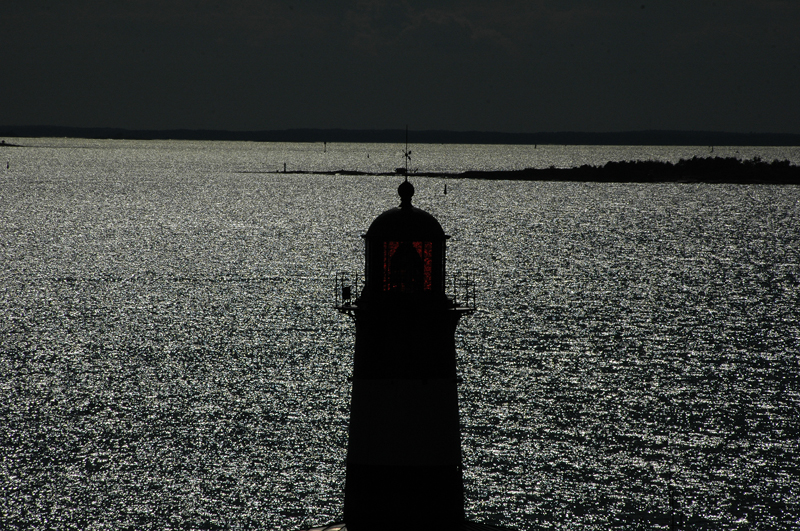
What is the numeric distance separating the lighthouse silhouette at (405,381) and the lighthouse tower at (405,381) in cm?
2

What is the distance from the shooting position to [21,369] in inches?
2165

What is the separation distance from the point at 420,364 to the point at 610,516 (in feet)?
72.0

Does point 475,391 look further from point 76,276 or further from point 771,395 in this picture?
point 76,276

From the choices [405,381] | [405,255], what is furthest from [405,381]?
[405,255]

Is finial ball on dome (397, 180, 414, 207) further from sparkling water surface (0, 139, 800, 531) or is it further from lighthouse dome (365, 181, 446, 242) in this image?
sparkling water surface (0, 139, 800, 531)

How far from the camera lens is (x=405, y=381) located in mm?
16453

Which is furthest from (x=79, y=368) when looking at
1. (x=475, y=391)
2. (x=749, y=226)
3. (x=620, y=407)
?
(x=749, y=226)

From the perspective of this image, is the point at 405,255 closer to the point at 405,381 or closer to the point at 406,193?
the point at 406,193

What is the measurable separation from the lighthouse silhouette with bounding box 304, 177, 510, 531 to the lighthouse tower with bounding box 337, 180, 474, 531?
0.8 inches

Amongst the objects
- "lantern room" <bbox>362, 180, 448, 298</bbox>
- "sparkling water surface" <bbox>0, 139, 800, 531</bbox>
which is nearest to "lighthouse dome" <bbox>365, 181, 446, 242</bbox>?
"lantern room" <bbox>362, 180, 448, 298</bbox>

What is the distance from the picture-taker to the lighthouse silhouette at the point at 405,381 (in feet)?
54.0

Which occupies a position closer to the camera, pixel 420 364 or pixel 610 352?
pixel 420 364

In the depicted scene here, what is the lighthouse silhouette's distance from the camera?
54.0ft

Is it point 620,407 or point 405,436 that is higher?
point 405,436
